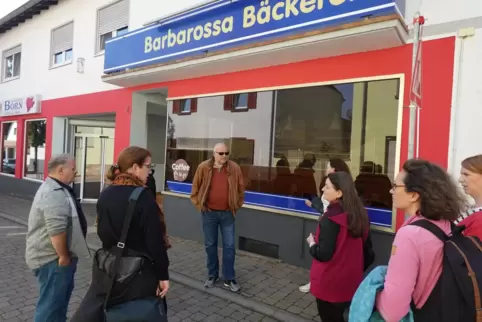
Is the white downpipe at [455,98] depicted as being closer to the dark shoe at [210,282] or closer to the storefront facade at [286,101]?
the storefront facade at [286,101]

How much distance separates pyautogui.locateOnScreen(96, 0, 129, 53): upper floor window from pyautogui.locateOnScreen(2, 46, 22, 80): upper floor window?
5455 millimetres

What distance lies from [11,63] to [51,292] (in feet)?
44.8

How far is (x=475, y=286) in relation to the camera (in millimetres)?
1399

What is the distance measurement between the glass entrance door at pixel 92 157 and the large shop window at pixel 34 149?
3.80 feet

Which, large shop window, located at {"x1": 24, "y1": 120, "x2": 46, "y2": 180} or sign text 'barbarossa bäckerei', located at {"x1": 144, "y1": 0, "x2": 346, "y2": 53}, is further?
large shop window, located at {"x1": 24, "y1": 120, "x2": 46, "y2": 180}

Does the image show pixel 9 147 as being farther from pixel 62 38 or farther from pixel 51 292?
pixel 51 292

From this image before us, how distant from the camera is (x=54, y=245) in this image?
274 cm

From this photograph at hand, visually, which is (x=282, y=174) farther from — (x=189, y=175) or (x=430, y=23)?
(x=430, y=23)

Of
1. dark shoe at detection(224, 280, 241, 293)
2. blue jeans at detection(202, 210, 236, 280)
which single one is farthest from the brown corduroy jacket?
dark shoe at detection(224, 280, 241, 293)

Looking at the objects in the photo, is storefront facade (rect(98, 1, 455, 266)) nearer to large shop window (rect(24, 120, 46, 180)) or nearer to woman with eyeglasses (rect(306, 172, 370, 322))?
woman with eyeglasses (rect(306, 172, 370, 322))

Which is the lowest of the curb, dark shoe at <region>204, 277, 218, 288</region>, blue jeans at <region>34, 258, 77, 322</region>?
the curb

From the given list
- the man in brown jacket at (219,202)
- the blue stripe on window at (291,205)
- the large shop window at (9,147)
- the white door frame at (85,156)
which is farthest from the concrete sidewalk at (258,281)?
the large shop window at (9,147)

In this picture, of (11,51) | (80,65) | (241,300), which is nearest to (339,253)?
(241,300)

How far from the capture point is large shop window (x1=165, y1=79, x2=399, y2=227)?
4.72 m
